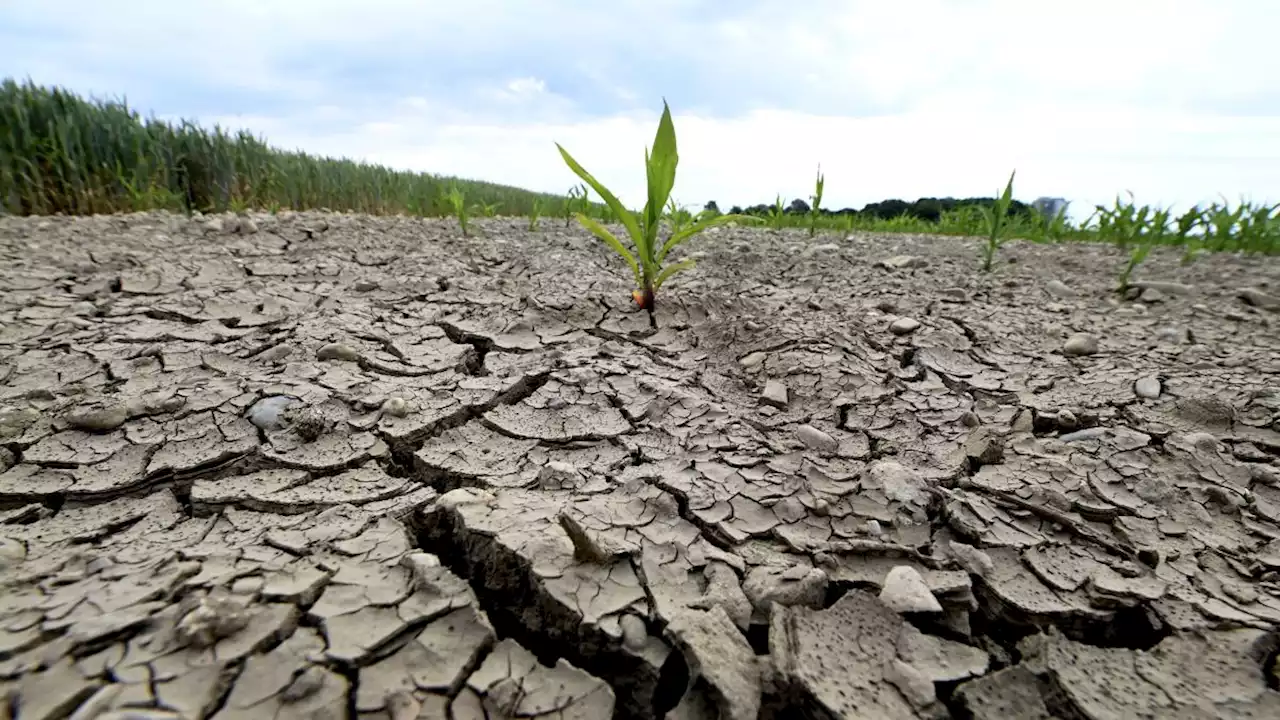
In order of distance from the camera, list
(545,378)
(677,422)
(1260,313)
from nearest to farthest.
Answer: (677,422), (545,378), (1260,313)

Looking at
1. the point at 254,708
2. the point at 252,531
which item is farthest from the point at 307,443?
the point at 254,708

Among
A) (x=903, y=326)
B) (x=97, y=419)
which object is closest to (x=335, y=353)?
(x=97, y=419)

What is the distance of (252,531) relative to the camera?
3.84 ft

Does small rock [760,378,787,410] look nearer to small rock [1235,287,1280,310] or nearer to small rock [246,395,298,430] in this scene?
small rock [246,395,298,430]

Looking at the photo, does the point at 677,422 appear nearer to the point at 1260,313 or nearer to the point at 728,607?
the point at 728,607

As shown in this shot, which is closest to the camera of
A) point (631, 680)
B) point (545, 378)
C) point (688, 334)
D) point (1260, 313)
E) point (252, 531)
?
point (631, 680)

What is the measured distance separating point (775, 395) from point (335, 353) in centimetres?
147

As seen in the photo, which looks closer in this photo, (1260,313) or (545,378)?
(545,378)

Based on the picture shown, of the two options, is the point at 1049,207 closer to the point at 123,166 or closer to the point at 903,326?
the point at 903,326

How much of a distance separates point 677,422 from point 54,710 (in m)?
1.29

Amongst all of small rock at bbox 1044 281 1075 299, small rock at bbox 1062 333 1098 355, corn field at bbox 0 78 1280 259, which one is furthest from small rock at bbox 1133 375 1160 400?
corn field at bbox 0 78 1280 259

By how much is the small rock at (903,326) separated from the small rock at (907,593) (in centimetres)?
136

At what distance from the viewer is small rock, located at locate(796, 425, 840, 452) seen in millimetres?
1541

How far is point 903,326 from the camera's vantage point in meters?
Result: 2.28
